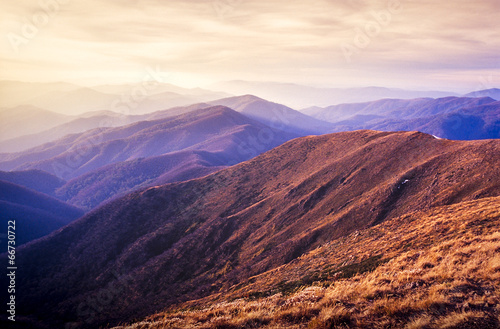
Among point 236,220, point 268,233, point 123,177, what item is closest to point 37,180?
point 123,177

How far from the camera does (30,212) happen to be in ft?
342

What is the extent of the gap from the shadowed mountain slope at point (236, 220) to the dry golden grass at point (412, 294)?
13.2 metres

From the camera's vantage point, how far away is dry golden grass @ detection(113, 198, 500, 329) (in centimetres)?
945

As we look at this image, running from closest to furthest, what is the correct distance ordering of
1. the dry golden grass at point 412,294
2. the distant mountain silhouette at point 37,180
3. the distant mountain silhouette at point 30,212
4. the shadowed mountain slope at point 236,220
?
the dry golden grass at point 412,294 < the shadowed mountain slope at point 236,220 < the distant mountain silhouette at point 30,212 < the distant mountain silhouette at point 37,180

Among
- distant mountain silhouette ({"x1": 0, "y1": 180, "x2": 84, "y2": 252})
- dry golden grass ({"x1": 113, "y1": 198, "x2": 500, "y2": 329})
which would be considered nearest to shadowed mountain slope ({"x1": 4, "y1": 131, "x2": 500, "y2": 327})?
dry golden grass ({"x1": 113, "y1": 198, "x2": 500, "y2": 329})

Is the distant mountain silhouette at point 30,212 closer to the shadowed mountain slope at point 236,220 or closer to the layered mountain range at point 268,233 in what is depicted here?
the shadowed mountain slope at point 236,220

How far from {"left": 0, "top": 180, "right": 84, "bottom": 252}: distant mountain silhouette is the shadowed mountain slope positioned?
138 ft

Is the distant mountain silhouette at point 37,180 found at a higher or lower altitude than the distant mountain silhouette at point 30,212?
higher

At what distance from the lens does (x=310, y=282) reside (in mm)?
20641

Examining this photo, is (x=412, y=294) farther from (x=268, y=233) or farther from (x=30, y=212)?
(x=30, y=212)

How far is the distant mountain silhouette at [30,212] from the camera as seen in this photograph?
93.3m

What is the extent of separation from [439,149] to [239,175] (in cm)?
4664

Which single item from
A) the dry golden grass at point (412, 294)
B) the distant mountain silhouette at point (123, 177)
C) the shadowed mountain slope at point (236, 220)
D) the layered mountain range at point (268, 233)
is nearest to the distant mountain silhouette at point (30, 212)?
the distant mountain silhouette at point (123, 177)

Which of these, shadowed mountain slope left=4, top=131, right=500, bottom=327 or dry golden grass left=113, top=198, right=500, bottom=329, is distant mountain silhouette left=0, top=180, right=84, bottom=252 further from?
dry golden grass left=113, top=198, right=500, bottom=329
